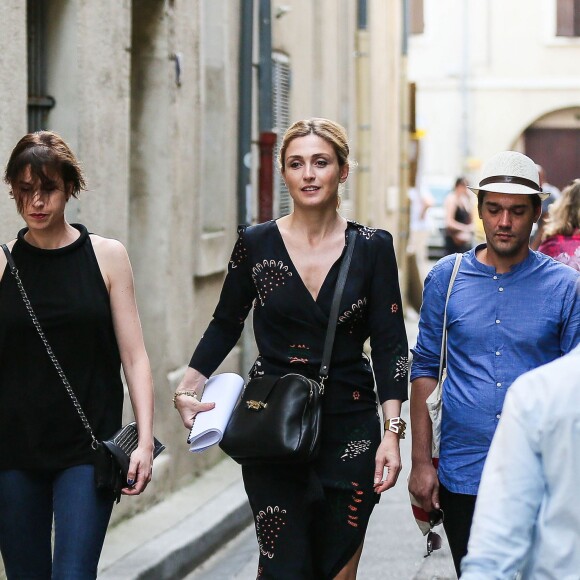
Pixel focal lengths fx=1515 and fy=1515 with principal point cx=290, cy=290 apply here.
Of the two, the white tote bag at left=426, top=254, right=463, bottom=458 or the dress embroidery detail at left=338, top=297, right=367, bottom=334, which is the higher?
the dress embroidery detail at left=338, top=297, right=367, bottom=334

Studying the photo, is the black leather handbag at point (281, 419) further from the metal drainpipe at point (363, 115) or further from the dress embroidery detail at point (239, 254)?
the metal drainpipe at point (363, 115)

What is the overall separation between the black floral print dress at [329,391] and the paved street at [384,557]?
2533 mm

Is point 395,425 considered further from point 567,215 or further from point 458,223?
point 458,223

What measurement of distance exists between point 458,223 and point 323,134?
16.1m

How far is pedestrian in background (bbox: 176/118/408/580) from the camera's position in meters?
4.56

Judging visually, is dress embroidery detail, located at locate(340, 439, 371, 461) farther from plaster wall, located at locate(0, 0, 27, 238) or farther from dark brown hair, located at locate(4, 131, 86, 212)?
plaster wall, located at locate(0, 0, 27, 238)

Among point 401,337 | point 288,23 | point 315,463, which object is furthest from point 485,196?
point 288,23

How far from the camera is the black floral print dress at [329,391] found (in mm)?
4559

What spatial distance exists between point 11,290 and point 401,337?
1196 millimetres

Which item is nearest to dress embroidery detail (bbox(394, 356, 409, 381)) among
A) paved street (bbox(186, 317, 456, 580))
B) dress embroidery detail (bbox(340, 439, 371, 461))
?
dress embroidery detail (bbox(340, 439, 371, 461))

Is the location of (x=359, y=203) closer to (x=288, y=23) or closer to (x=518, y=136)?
(x=288, y=23)

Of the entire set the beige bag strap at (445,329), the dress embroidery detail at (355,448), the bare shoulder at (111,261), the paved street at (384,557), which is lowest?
the paved street at (384,557)

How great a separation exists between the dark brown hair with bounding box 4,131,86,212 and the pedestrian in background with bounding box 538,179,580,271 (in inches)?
127

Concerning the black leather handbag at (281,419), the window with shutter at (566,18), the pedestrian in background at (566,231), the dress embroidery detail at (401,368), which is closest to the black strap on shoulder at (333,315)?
the black leather handbag at (281,419)
